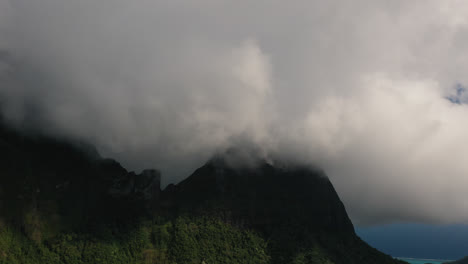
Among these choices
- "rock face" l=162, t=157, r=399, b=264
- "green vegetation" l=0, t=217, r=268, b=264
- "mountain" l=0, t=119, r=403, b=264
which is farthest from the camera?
"rock face" l=162, t=157, r=399, b=264

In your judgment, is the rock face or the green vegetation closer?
the green vegetation

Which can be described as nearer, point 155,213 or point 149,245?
point 149,245

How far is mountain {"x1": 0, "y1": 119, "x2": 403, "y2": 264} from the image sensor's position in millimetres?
136625

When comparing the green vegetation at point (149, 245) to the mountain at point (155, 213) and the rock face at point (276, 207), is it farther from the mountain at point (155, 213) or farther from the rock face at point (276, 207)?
the rock face at point (276, 207)

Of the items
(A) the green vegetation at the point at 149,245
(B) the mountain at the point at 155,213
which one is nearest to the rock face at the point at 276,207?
(B) the mountain at the point at 155,213

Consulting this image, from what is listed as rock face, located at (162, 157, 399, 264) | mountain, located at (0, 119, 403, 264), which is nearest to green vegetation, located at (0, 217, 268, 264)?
mountain, located at (0, 119, 403, 264)

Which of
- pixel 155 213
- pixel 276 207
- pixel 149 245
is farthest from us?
pixel 276 207

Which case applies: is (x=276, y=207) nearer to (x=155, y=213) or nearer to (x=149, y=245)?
(x=155, y=213)

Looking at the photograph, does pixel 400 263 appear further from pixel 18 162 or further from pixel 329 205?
pixel 18 162

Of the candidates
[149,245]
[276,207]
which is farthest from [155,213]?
[276,207]

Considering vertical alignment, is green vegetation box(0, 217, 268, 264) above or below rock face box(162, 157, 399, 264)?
below

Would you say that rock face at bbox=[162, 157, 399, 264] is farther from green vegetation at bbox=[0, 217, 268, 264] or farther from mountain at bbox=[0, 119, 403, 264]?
green vegetation at bbox=[0, 217, 268, 264]

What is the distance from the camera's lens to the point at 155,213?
168 metres

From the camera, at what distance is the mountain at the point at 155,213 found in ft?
448
